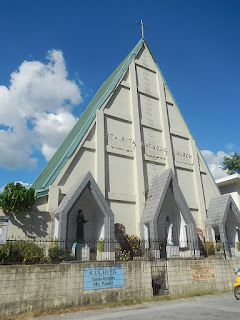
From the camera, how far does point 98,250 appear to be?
15.0 meters

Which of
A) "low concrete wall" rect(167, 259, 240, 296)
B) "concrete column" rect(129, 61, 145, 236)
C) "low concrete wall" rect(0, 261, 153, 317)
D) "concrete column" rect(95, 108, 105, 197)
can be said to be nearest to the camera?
"low concrete wall" rect(0, 261, 153, 317)

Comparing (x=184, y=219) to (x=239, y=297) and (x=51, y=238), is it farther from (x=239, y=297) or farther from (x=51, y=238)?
(x=51, y=238)

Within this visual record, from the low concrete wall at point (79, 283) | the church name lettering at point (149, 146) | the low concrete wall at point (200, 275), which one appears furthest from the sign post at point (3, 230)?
the church name lettering at point (149, 146)

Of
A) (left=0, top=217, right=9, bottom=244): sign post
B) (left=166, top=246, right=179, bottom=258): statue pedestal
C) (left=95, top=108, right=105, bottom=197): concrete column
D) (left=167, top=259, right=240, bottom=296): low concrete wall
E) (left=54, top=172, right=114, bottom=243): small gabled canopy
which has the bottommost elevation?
(left=167, top=259, right=240, bottom=296): low concrete wall

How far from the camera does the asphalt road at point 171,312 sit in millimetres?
8703

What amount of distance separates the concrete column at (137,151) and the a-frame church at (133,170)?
7 cm

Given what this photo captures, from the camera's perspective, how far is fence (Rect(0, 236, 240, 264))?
408 inches

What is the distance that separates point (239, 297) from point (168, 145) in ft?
45.0

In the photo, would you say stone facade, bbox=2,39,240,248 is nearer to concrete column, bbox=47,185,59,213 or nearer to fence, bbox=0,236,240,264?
concrete column, bbox=47,185,59,213

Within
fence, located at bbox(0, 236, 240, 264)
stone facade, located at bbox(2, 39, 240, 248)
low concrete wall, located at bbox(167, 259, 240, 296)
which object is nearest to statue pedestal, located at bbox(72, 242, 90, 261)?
fence, located at bbox(0, 236, 240, 264)

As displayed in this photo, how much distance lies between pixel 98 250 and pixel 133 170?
296 inches

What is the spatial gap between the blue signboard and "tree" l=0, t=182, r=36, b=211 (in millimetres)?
5474

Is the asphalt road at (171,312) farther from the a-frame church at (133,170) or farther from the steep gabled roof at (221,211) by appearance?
the steep gabled roof at (221,211)

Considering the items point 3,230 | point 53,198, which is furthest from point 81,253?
point 3,230
